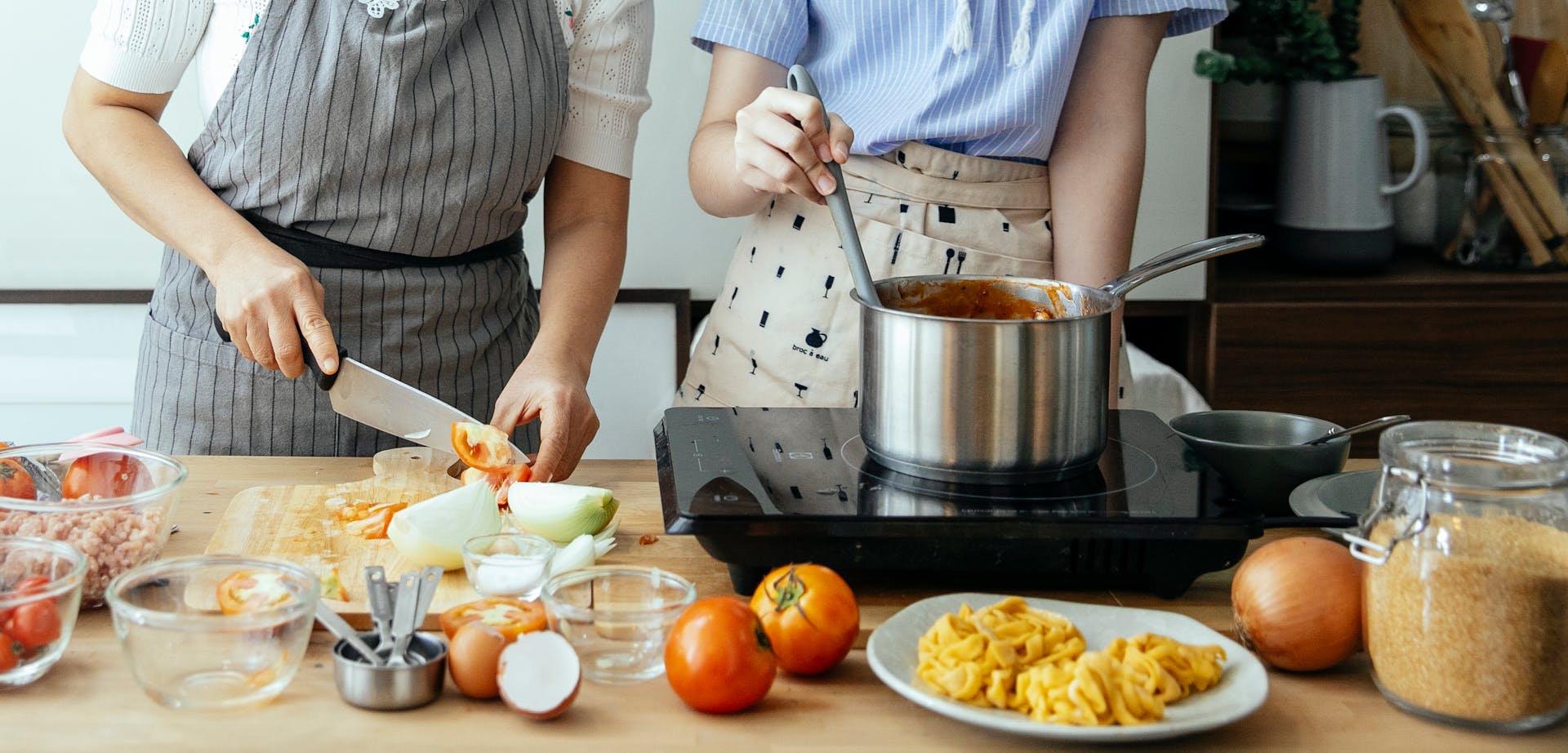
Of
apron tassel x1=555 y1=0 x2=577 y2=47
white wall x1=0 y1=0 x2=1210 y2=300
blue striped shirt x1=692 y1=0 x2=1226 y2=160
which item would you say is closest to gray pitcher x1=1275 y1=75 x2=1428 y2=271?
white wall x1=0 y1=0 x2=1210 y2=300

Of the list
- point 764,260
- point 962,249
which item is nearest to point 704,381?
point 764,260

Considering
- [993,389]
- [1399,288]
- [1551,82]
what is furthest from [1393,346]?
[993,389]

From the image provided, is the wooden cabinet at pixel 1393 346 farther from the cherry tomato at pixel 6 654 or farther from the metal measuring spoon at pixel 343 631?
the cherry tomato at pixel 6 654

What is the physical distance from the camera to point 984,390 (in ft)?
2.97

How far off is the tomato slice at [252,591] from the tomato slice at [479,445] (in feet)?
1.11

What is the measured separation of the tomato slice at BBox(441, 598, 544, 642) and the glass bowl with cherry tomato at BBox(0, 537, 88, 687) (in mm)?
221

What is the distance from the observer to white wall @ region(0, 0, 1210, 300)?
7.06 ft

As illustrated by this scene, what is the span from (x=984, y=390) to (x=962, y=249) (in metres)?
0.54

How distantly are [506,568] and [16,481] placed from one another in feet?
1.33

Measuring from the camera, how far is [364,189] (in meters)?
1.31

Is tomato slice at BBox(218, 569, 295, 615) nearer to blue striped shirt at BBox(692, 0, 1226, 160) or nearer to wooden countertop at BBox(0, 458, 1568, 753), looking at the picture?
wooden countertop at BBox(0, 458, 1568, 753)

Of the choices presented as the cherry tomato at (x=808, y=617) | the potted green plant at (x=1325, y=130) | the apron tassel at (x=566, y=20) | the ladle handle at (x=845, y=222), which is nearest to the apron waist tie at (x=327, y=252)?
the apron tassel at (x=566, y=20)

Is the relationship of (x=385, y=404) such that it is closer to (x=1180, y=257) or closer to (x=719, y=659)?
(x=719, y=659)

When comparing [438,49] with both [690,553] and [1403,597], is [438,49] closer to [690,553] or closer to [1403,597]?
[690,553]
